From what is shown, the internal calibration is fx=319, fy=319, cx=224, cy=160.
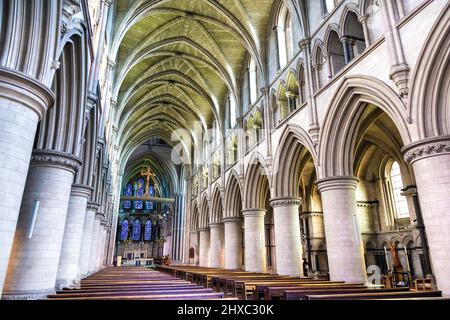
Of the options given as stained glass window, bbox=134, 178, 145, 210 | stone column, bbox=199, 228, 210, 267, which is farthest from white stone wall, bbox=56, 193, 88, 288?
stained glass window, bbox=134, 178, 145, 210

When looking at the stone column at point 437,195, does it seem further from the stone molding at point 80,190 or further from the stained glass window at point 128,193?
the stained glass window at point 128,193

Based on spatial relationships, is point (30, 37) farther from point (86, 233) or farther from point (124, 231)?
point (124, 231)

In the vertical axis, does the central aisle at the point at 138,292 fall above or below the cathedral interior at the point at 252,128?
below

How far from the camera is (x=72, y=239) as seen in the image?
9711mm

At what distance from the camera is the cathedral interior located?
5621 millimetres

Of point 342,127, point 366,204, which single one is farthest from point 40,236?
point 366,204

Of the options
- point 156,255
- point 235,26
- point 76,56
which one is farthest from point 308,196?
point 156,255

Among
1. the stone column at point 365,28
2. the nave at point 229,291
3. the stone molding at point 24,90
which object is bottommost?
the nave at point 229,291

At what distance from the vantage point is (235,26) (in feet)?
54.4

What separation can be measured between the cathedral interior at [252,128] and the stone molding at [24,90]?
0.02m

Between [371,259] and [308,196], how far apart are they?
5.39m

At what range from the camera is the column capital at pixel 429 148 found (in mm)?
6668

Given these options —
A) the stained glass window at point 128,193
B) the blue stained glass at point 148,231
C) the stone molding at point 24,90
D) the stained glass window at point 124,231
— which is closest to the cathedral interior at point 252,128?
the stone molding at point 24,90

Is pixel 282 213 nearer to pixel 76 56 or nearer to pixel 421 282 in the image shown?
pixel 421 282
